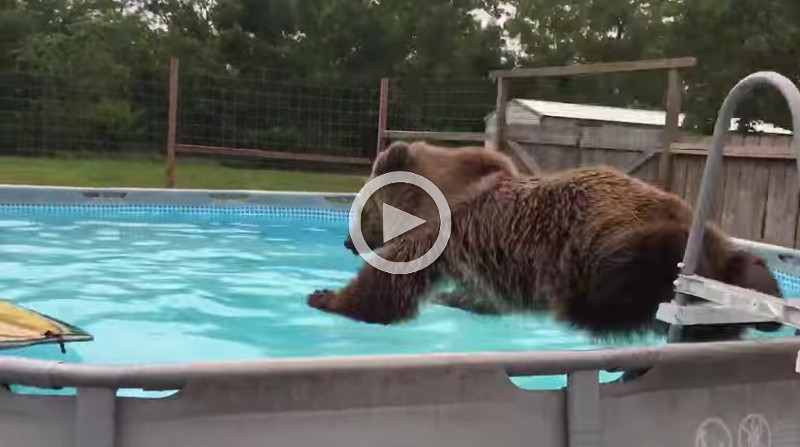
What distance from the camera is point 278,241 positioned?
312 inches

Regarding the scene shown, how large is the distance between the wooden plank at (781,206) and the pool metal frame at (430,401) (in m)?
4.30

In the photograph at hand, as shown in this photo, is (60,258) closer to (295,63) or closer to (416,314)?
(416,314)

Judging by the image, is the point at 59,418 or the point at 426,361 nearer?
the point at 59,418

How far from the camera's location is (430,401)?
6.22ft

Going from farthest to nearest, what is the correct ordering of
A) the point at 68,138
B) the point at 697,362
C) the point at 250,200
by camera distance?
the point at 68,138, the point at 250,200, the point at 697,362

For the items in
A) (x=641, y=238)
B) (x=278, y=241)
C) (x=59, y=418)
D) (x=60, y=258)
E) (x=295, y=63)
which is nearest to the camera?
(x=59, y=418)

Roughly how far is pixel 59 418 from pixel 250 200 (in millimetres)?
7792

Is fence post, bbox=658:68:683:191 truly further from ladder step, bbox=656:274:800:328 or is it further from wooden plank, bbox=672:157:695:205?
ladder step, bbox=656:274:800:328

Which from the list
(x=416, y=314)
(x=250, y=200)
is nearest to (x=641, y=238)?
(x=416, y=314)

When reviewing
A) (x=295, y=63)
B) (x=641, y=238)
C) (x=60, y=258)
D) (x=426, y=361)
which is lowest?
(x=60, y=258)

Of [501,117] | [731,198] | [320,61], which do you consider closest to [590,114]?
[501,117]

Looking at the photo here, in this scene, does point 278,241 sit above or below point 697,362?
below

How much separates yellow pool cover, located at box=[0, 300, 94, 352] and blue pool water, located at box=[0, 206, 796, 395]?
6cm

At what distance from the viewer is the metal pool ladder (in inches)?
83.7
